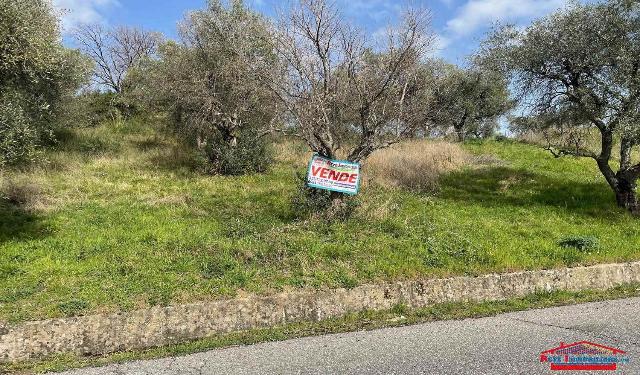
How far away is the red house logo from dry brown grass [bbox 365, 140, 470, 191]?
372 inches

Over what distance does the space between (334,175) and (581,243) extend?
5557 millimetres

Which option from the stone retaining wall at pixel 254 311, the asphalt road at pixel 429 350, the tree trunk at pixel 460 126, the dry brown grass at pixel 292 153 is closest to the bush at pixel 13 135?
the stone retaining wall at pixel 254 311

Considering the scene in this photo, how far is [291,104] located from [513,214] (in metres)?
6.92

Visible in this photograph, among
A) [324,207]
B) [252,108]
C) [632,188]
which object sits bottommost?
[324,207]

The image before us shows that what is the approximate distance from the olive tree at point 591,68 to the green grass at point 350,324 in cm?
615

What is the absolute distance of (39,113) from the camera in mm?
14516

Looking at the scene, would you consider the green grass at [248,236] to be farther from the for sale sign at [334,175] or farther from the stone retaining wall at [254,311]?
the for sale sign at [334,175]

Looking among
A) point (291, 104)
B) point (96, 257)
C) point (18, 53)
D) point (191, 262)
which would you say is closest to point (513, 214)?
point (291, 104)

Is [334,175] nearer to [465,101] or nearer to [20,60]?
[20,60]

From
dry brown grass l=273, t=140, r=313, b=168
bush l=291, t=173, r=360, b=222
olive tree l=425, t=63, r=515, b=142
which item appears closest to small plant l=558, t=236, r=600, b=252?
bush l=291, t=173, r=360, b=222

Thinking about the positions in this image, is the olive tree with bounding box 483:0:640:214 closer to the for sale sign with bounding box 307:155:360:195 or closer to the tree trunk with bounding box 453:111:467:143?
the for sale sign with bounding box 307:155:360:195

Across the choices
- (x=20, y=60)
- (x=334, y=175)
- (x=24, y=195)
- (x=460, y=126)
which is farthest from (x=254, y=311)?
(x=460, y=126)

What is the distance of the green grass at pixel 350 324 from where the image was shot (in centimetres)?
562

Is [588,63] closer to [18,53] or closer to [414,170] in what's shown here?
[414,170]
